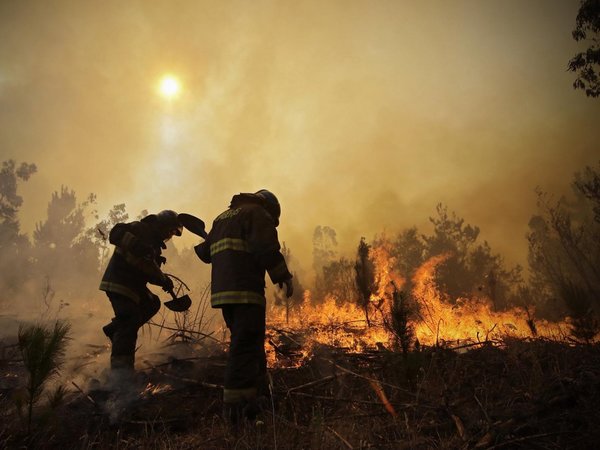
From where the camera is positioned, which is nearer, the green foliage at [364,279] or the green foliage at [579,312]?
the green foliage at [579,312]

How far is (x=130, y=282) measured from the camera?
4609mm

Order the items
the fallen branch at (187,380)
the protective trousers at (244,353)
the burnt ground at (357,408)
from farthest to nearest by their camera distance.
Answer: the fallen branch at (187,380), the protective trousers at (244,353), the burnt ground at (357,408)

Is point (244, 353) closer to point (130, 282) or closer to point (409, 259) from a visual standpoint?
point (130, 282)

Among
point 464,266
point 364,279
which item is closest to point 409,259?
point 464,266

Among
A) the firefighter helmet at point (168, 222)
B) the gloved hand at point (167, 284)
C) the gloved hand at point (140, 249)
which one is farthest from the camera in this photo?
the firefighter helmet at point (168, 222)

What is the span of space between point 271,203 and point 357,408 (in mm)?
2529

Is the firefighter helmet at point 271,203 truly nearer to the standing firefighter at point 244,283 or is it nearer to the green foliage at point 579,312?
the standing firefighter at point 244,283

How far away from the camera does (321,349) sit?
491 centimetres

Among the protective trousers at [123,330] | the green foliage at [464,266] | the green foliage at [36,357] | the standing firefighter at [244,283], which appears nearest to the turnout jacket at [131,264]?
the protective trousers at [123,330]

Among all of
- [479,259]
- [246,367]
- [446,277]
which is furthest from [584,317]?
[479,259]

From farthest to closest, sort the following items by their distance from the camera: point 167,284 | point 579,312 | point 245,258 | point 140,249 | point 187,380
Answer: point 579,312
point 167,284
point 140,249
point 187,380
point 245,258

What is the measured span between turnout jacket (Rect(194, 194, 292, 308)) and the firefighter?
1.58 metres

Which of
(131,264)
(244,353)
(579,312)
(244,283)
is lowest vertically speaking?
(244,353)

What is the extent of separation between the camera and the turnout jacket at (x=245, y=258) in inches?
132
